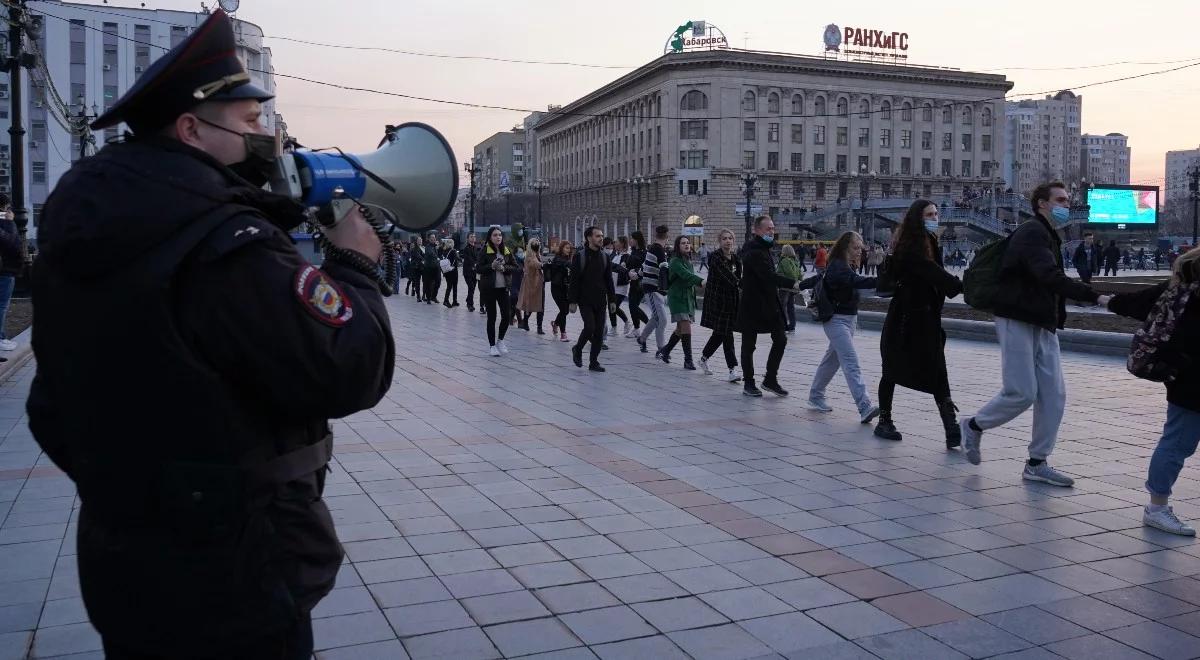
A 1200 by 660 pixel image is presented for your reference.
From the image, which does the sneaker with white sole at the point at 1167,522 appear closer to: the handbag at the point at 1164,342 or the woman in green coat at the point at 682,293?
the handbag at the point at 1164,342

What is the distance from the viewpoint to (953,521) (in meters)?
5.77

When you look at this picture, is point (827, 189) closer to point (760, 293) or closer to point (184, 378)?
point (760, 293)

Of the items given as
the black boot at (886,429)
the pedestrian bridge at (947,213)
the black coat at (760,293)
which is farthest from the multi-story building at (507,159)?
the black boot at (886,429)

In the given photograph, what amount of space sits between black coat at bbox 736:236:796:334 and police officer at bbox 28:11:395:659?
890 cm

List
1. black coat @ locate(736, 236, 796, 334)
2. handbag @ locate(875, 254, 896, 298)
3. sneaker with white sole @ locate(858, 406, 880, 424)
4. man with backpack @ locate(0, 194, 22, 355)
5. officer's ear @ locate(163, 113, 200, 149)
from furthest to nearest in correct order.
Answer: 1. black coat @ locate(736, 236, 796, 334)
2. man with backpack @ locate(0, 194, 22, 355)
3. sneaker with white sole @ locate(858, 406, 880, 424)
4. handbag @ locate(875, 254, 896, 298)
5. officer's ear @ locate(163, 113, 200, 149)

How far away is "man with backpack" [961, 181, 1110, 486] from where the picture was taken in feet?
21.3

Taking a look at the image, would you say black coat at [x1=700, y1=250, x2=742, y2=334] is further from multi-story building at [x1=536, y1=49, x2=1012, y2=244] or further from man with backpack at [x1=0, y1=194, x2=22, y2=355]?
multi-story building at [x1=536, y1=49, x2=1012, y2=244]

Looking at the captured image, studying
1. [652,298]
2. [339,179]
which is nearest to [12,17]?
[652,298]

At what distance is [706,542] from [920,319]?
10.6 feet

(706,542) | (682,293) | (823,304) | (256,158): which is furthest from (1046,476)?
(682,293)

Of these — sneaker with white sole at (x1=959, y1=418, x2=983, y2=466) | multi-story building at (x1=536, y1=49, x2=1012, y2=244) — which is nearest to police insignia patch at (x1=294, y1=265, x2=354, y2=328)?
sneaker with white sole at (x1=959, y1=418, x2=983, y2=466)

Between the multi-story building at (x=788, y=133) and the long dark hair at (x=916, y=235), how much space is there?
8384 centimetres

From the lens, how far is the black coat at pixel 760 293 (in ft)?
34.8

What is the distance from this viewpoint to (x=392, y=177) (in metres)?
2.24
